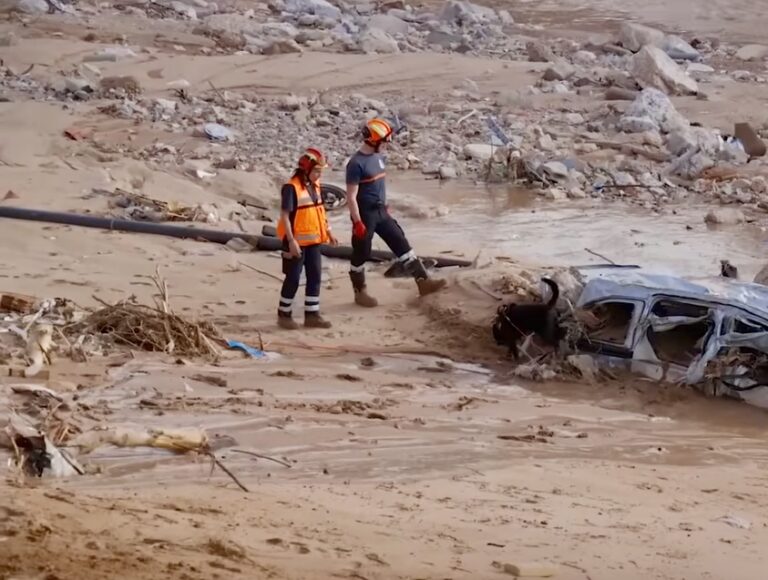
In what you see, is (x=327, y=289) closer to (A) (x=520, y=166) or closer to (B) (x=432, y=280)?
(B) (x=432, y=280)

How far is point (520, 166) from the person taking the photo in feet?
66.9

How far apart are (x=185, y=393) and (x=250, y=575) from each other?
3884mm

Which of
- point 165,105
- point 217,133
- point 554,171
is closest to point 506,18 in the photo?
point 165,105

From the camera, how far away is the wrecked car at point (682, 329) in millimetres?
10680

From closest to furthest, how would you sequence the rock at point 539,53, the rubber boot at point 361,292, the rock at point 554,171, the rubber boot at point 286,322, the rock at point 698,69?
1. the rubber boot at point 286,322
2. the rubber boot at point 361,292
3. the rock at point 554,171
4. the rock at point 698,69
5. the rock at point 539,53

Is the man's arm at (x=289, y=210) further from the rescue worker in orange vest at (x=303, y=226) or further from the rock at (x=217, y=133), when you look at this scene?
the rock at (x=217, y=133)

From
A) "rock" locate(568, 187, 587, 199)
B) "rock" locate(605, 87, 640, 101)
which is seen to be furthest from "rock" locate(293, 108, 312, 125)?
"rock" locate(605, 87, 640, 101)

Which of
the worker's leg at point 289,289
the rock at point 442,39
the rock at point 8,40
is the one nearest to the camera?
the worker's leg at point 289,289

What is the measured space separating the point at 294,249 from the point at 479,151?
9.77 meters

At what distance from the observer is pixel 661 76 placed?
2578cm

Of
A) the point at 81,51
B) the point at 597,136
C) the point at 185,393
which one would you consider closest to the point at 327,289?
the point at 185,393

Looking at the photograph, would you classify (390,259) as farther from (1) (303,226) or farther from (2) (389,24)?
(2) (389,24)

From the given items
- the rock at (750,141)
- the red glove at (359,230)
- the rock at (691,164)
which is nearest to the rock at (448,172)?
the rock at (691,164)

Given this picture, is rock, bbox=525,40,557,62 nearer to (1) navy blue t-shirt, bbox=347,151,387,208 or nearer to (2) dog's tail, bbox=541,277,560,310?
(1) navy blue t-shirt, bbox=347,151,387,208
